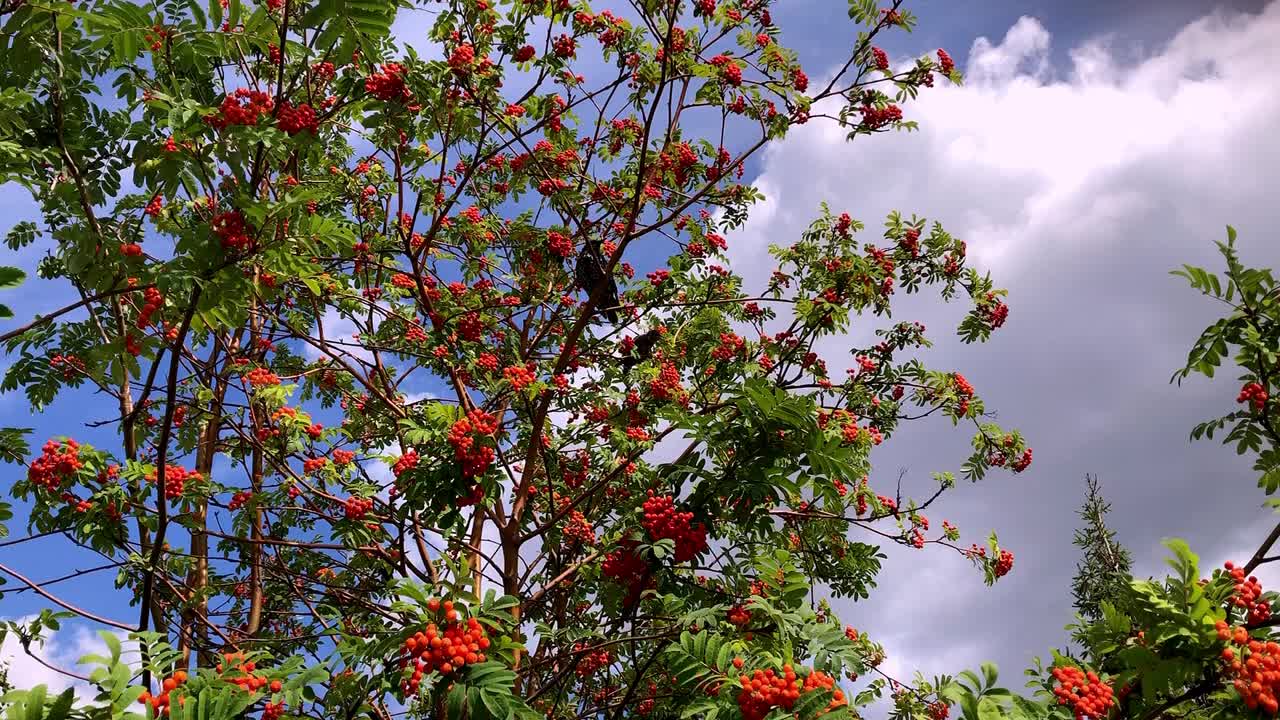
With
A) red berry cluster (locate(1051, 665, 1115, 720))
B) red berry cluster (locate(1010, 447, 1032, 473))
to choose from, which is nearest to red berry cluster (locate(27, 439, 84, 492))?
red berry cluster (locate(1051, 665, 1115, 720))

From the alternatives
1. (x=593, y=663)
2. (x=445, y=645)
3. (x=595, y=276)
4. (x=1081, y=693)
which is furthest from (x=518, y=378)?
(x=1081, y=693)

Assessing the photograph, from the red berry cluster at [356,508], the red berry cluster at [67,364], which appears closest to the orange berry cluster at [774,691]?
the red berry cluster at [356,508]

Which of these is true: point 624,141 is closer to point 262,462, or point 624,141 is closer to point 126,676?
point 262,462

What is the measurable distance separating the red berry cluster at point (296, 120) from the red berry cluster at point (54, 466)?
3.02 m

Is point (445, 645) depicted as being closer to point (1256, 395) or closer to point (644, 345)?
point (1256, 395)

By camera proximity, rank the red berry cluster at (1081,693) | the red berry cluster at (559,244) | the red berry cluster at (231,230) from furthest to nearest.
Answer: the red berry cluster at (559,244) → the red berry cluster at (231,230) → the red berry cluster at (1081,693)

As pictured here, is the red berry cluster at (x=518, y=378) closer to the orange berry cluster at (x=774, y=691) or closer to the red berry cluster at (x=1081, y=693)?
the orange berry cluster at (x=774, y=691)

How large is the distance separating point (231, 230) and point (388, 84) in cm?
244

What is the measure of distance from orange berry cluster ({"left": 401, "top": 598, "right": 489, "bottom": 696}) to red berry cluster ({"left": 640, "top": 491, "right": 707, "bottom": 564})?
4.05 ft

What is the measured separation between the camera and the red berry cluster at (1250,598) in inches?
124

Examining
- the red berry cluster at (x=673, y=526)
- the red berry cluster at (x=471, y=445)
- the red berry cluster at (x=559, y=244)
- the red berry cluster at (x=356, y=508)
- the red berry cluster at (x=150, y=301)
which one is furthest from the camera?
the red berry cluster at (x=559, y=244)

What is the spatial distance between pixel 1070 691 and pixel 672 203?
654cm

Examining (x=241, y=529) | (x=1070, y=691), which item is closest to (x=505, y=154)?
(x=241, y=529)

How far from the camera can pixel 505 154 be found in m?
9.55
